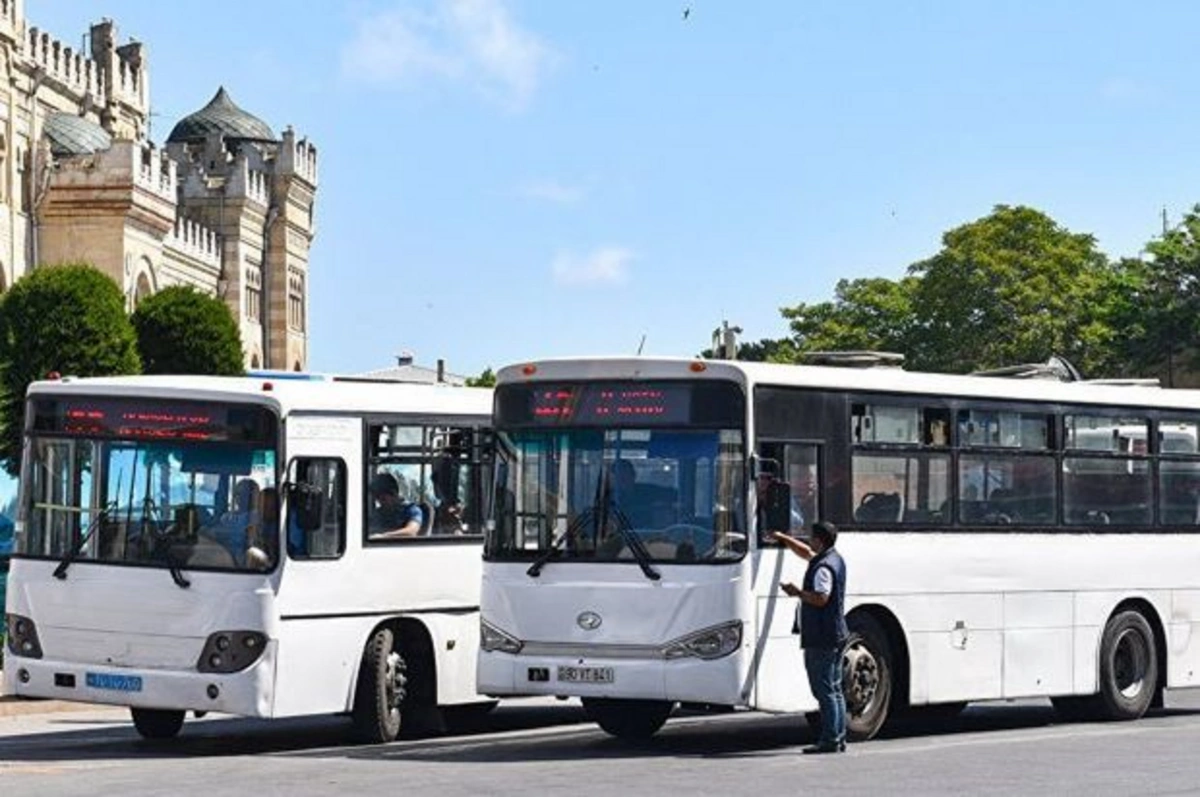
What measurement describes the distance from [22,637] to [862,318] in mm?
91455

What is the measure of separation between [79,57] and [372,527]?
246ft

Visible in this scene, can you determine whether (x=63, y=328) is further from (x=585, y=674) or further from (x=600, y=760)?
(x=600, y=760)

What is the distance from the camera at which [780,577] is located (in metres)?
17.8

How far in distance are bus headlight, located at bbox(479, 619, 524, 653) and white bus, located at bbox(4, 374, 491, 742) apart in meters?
0.99

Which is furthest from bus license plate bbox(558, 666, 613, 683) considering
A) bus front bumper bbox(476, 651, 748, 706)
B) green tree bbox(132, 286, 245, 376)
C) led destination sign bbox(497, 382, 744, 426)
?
green tree bbox(132, 286, 245, 376)

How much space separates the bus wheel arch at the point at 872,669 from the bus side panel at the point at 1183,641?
350cm

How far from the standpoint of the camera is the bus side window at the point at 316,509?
18.0m

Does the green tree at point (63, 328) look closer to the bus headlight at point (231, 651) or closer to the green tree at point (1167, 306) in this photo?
the green tree at point (1167, 306)

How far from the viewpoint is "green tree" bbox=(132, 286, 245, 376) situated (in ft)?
241

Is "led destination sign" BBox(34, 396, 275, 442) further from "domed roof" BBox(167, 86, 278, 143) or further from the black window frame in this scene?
"domed roof" BBox(167, 86, 278, 143)

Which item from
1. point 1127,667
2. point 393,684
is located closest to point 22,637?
point 393,684

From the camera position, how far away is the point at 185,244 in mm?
90312

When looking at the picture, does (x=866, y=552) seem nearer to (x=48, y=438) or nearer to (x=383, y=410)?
(x=383, y=410)

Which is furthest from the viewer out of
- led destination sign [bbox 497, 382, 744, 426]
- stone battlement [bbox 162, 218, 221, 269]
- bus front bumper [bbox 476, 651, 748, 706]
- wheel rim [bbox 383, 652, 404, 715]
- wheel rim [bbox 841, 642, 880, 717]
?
stone battlement [bbox 162, 218, 221, 269]
